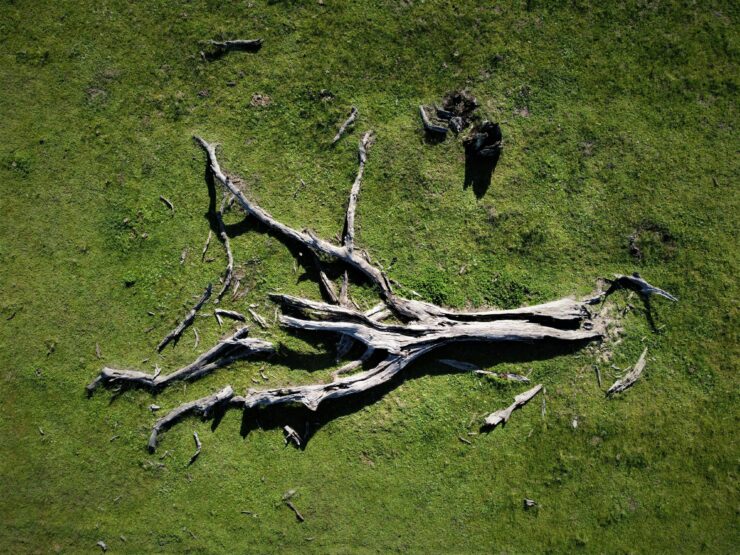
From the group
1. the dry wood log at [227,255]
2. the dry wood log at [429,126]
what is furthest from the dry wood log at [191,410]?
the dry wood log at [429,126]

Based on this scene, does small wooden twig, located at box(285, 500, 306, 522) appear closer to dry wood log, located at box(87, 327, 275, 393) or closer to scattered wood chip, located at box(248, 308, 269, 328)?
dry wood log, located at box(87, 327, 275, 393)

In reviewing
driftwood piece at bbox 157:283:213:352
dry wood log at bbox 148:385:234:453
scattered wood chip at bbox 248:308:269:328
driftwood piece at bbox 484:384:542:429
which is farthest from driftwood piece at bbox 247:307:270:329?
driftwood piece at bbox 484:384:542:429

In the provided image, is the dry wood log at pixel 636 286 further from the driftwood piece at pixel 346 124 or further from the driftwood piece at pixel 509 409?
the driftwood piece at pixel 346 124

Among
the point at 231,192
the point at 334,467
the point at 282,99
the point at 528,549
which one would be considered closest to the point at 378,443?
the point at 334,467

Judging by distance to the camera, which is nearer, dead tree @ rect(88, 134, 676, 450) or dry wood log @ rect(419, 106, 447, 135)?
dead tree @ rect(88, 134, 676, 450)

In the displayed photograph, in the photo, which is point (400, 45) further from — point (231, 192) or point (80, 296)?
point (80, 296)

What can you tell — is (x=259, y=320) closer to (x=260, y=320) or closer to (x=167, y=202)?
(x=260, y=320)
